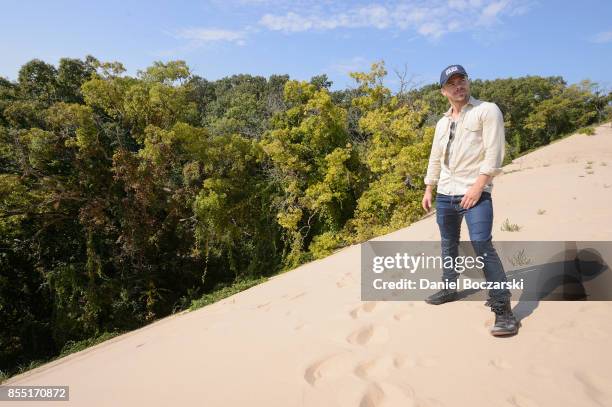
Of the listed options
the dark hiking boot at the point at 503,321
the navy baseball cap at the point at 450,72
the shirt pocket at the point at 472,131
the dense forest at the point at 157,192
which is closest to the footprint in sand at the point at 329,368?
the dark hiking boot at the point at 503,321

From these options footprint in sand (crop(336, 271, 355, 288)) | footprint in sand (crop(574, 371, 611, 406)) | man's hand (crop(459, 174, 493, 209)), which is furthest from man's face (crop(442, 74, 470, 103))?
footprint in sand (crop(336, 271, 355, 288))

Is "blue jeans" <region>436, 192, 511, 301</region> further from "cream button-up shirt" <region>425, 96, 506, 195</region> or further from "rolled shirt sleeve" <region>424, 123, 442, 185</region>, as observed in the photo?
"rolled shirt sleeve" <region>424, 123, 442, 185</region>

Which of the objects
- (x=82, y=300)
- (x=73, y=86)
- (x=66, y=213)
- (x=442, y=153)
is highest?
(x=73, y=86)

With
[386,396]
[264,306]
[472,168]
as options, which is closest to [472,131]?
[472,168]

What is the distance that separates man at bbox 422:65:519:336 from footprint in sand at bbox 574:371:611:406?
48 cm

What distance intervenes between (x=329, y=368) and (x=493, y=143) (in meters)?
1.75

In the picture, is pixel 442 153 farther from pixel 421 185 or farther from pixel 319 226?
pixel 319 226

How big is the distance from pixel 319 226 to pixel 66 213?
8.47 metres

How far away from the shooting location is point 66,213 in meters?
12.0

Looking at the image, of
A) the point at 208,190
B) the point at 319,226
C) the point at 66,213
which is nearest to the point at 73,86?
the point at 66,213

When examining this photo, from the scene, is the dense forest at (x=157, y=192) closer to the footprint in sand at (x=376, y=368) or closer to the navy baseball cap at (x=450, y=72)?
the navy baseball cap at (x=450, y=72)

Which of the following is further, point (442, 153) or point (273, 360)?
point (442, 153)

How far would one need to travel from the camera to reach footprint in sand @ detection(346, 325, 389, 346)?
245cm

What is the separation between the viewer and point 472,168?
2.52m
